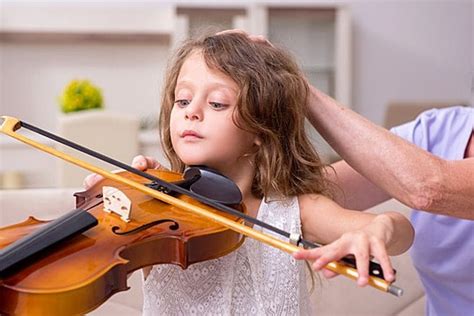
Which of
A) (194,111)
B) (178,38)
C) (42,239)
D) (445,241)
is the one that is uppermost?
(194,111)

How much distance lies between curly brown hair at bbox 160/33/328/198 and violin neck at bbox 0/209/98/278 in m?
0.26

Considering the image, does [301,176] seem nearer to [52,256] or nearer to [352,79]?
[52,256]

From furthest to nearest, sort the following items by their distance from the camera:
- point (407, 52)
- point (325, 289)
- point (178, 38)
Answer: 1. point (407, 52)
2. point (178, 38)
3. point (325, 289)

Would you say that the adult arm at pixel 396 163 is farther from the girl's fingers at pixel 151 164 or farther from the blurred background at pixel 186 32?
the blurred background at pixel 186 32

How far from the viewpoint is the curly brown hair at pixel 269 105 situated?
1059 millimetres

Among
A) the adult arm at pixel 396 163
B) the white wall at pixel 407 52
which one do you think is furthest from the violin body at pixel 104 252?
the white wall at pixel 407 52

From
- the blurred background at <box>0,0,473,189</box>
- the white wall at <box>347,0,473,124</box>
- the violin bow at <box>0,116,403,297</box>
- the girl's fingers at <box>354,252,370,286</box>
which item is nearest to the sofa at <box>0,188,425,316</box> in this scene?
the violin bow at <box>0,116,403,297</box>

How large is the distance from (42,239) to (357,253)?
0.34 meters

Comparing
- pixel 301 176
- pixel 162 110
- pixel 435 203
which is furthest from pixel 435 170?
pixel 162 110

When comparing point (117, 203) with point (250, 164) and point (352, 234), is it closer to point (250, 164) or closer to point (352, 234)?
point (250, 164)

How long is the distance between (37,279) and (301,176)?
0.46 meters

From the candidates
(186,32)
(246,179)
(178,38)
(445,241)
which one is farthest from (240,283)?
(186,32)

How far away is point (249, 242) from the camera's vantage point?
1.08 m

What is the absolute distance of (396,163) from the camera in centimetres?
109
